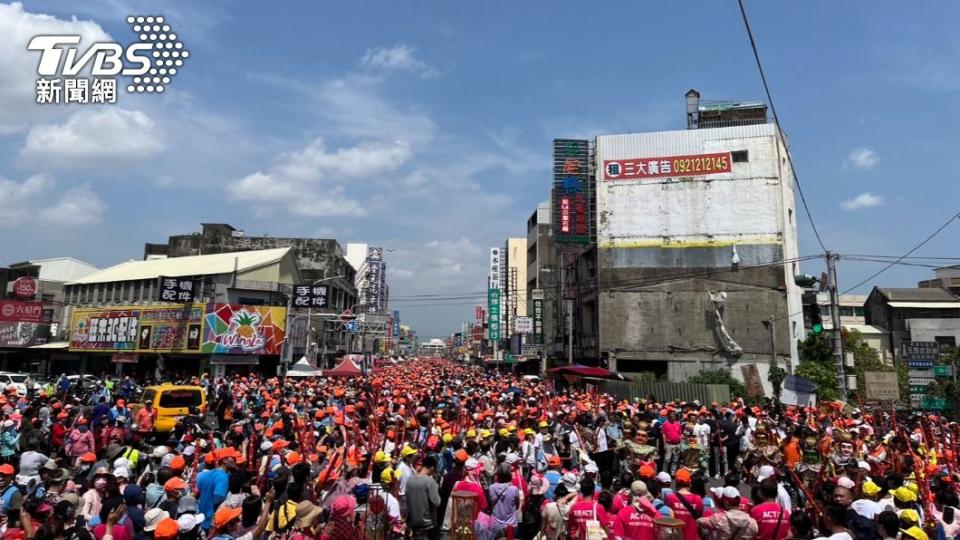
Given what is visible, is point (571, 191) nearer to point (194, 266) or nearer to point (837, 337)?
point (837, 337)

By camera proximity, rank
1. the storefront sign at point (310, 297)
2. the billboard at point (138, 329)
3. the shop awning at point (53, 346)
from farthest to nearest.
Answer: the shop awning at point (53, 346)
the storefront sign at point (310, 297)
the billboard at point (138, 329)

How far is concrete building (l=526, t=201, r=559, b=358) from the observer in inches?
1948

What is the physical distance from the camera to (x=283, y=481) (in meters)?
6.88

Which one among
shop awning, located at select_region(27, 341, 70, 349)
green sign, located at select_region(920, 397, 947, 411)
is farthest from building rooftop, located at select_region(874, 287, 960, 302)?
shop awning, located at select_region(27, 341, 70, 349)

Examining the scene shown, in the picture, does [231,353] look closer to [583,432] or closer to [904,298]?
[583,432]

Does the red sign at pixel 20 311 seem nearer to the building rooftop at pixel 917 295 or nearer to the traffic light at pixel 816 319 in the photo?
the traffic light at pixel 816 319

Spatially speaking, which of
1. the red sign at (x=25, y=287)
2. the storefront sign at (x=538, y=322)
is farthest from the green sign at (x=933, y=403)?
the red sign at (x=25, y=287)

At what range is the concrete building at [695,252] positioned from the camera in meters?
37.8

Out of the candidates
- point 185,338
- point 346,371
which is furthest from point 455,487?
point 185,338

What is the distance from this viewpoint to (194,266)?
41.3m

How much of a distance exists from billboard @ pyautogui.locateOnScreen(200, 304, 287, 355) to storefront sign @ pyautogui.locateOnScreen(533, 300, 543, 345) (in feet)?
70.8

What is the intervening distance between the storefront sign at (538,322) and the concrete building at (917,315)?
2888cm

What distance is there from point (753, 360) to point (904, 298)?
70.1ft

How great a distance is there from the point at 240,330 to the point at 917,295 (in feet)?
178
